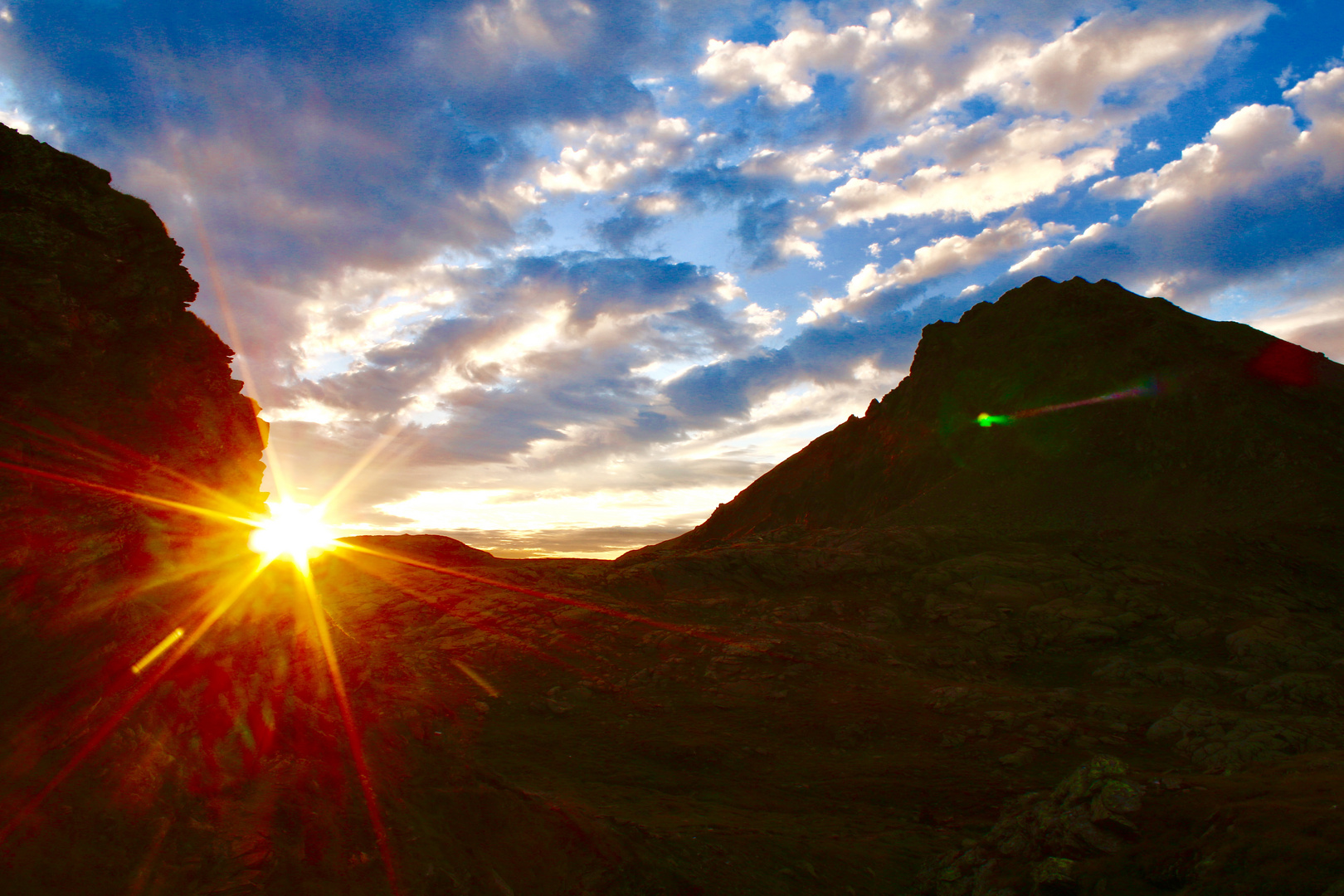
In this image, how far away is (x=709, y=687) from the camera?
2192 cm

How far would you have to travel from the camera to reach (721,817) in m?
14.1

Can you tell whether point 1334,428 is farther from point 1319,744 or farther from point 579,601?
point 579,601

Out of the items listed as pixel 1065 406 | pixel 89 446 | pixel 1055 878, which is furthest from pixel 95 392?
pixel 1065 406

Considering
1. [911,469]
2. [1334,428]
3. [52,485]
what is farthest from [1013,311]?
[52,485]

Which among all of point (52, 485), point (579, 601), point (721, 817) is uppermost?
point (52, 485)

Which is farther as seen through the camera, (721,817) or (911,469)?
(911,469)

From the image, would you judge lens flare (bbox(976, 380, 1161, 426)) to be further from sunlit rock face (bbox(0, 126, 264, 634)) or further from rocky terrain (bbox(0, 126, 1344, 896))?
sunlit rock face (bbox(0, 126, 264, 634))

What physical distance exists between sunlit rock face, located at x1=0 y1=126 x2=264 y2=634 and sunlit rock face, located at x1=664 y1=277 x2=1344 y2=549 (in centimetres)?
4320

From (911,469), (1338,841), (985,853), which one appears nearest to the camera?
(1338,841)

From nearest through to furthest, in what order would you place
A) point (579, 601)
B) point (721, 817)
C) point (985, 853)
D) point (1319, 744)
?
point (985, 853), point (721, 817), point (1319, 744), point (579, 601)

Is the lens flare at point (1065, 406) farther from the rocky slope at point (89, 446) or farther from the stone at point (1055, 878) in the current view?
the rocky slope at point (89, 446)

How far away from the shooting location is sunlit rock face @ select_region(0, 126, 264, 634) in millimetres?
7574

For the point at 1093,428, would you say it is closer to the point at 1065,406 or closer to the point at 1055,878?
the point at 1065,406

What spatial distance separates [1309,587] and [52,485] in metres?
45.3
